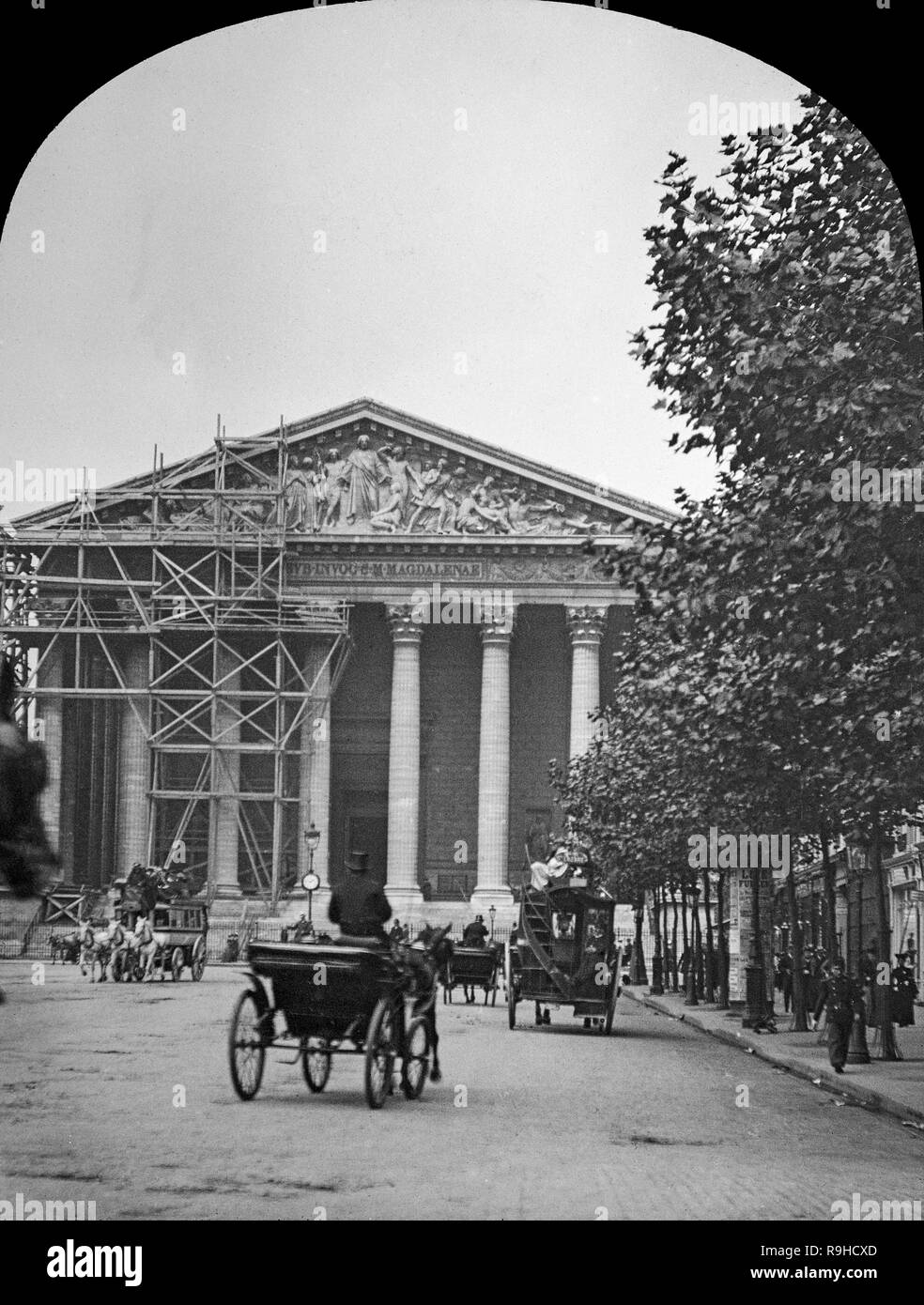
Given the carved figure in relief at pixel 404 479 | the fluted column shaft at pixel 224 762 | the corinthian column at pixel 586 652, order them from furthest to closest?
1. the corinthian column at pixel 586 652
2. the carved figure in relief at pixel 404 479
3. the fluted column shaft at pixel 224 762

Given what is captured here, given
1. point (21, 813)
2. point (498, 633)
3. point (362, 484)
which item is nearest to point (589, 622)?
point (498, 633)

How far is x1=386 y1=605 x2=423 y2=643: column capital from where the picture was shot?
7725 cm

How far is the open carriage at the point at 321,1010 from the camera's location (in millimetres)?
15930

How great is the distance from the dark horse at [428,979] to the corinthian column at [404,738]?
5095 cm

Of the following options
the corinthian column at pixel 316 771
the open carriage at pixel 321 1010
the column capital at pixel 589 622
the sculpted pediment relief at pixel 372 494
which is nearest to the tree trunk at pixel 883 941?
the sculpted pediment relief at pixel 372 494

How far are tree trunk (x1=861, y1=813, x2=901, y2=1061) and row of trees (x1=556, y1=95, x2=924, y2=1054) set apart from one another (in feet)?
12.9

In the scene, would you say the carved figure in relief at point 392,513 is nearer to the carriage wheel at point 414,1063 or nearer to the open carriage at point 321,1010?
the carriage wheel at point 414,1063

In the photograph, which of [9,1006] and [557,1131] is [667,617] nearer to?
[557,1131]

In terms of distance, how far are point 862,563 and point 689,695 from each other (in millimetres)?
6130

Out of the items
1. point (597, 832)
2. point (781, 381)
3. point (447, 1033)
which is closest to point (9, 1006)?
point (447, 1033)

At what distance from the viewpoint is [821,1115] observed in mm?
19781

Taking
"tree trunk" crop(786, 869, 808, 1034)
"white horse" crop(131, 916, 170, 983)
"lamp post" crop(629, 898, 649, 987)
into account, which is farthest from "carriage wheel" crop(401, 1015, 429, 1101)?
"lamp post" crop(629, 898, 649, 987)

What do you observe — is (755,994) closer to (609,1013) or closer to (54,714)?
(609,1013)

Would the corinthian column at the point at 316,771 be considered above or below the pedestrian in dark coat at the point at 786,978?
above
